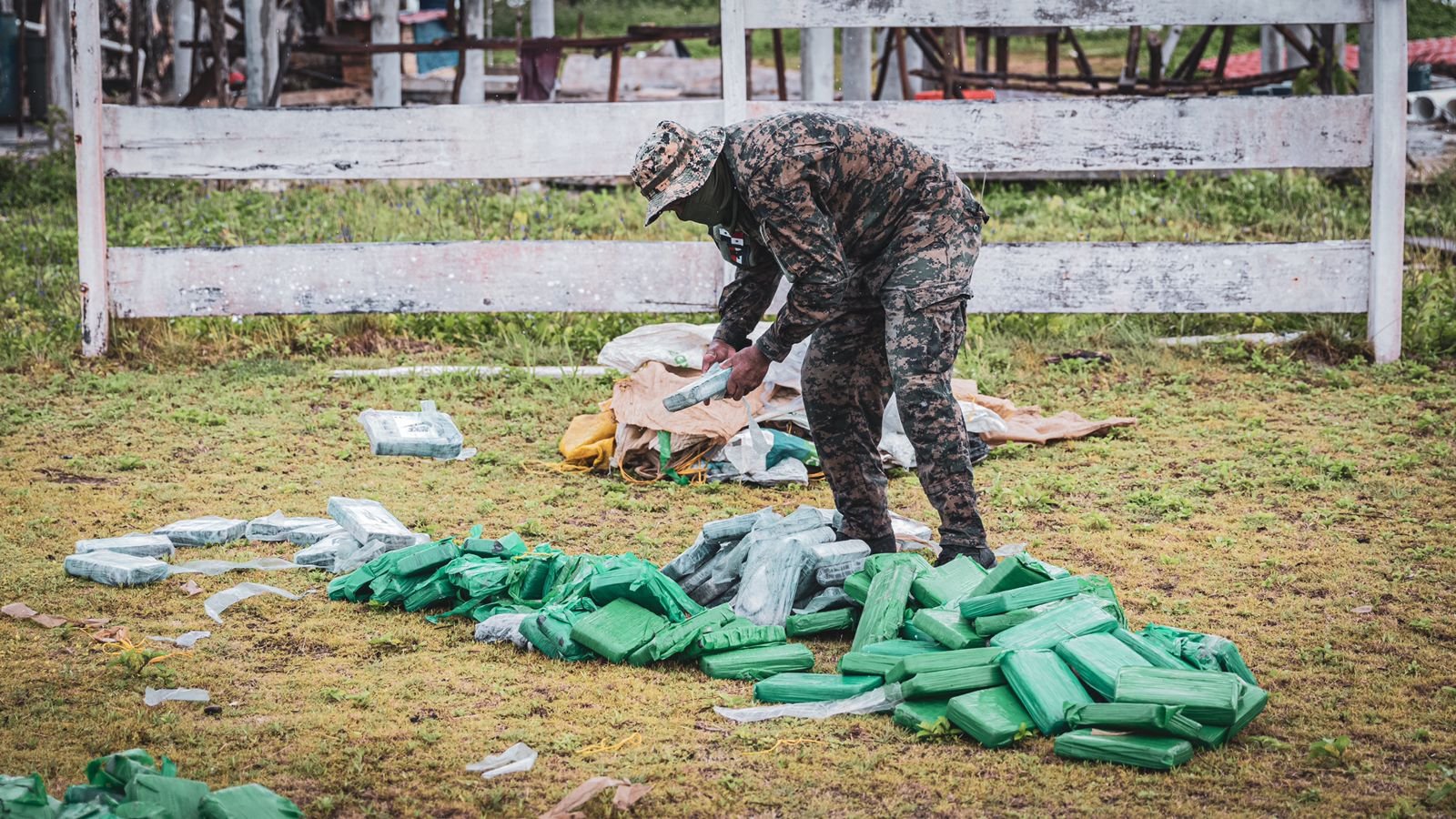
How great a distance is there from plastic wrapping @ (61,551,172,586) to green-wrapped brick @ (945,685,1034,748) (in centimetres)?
267

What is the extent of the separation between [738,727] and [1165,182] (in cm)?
1022

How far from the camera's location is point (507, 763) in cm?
318

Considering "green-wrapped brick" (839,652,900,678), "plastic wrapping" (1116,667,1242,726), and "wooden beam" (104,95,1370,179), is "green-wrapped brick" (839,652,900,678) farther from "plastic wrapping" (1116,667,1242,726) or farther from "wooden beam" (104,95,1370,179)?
"wooden beam" (104,95,1370,179)

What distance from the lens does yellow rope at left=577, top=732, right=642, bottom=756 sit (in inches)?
127

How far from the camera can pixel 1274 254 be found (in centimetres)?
735

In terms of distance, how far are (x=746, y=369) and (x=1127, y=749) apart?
1.60 meters

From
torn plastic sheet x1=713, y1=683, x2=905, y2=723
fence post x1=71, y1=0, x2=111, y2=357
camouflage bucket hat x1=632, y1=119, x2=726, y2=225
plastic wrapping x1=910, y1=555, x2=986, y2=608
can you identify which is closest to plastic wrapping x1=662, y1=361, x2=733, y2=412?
camouflage bucket hat x1=632, y1=119, x2=726, y2=225

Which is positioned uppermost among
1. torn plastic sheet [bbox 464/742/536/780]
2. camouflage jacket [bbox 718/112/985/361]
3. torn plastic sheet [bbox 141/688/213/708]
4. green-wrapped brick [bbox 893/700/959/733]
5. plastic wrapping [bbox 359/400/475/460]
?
camouflage jacket [bbox 718/112/985/361]

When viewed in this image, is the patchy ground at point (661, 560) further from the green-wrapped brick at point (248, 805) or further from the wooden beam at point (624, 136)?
the wooden beam at point (624, 136)

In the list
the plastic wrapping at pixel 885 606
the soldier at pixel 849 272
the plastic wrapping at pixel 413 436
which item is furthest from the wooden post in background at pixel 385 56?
the plastic wrapping at pixel 885 606

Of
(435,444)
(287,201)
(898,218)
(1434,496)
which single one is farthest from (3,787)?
(287,201)

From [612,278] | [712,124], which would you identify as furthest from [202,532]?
[712,124]

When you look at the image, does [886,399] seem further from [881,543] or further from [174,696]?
[174,696]

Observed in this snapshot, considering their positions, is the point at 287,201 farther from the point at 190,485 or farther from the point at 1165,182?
the point at 1165,182
